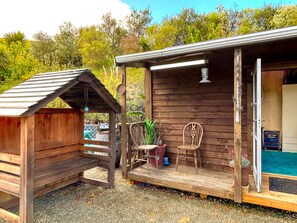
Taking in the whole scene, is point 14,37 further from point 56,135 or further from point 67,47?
point 56,135

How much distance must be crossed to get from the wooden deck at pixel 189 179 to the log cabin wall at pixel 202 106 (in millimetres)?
418

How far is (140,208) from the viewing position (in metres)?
2.96

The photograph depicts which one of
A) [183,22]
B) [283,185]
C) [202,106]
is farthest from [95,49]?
[283,185]

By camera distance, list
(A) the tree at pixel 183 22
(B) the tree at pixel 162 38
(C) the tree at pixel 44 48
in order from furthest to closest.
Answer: (C) the tree at pixel 44 48
(A) the tree at pixel 183 22
(B) the tree at pixel 162 38

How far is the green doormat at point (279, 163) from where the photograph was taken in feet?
12.7

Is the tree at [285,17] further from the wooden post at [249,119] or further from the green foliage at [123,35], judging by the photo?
the wooden post at [249,119]

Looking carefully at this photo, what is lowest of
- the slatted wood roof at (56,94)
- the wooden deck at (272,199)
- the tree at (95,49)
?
the wooden deck at (272,199)

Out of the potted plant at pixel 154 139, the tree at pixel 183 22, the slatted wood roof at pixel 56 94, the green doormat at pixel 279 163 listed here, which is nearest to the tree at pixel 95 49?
the tree at pixel 183 22

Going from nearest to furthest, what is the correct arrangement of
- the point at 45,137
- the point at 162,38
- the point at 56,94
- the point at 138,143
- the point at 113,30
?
the point at 56,94 < the point at 45,137 < the point at 138,143 < the point at 162,38 < the point at 113,30

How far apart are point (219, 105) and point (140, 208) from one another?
2.30 metres

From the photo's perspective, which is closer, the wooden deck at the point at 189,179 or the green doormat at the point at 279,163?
the wooden deck at the point at 189,179

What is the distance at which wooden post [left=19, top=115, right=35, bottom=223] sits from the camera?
2.33m

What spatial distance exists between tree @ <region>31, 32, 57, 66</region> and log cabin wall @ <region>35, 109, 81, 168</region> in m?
11.4

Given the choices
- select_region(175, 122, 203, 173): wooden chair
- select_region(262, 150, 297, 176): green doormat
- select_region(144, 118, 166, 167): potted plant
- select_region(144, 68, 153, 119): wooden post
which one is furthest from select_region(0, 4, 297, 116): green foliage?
select_region(262, 150, 297, 176): green doormat
